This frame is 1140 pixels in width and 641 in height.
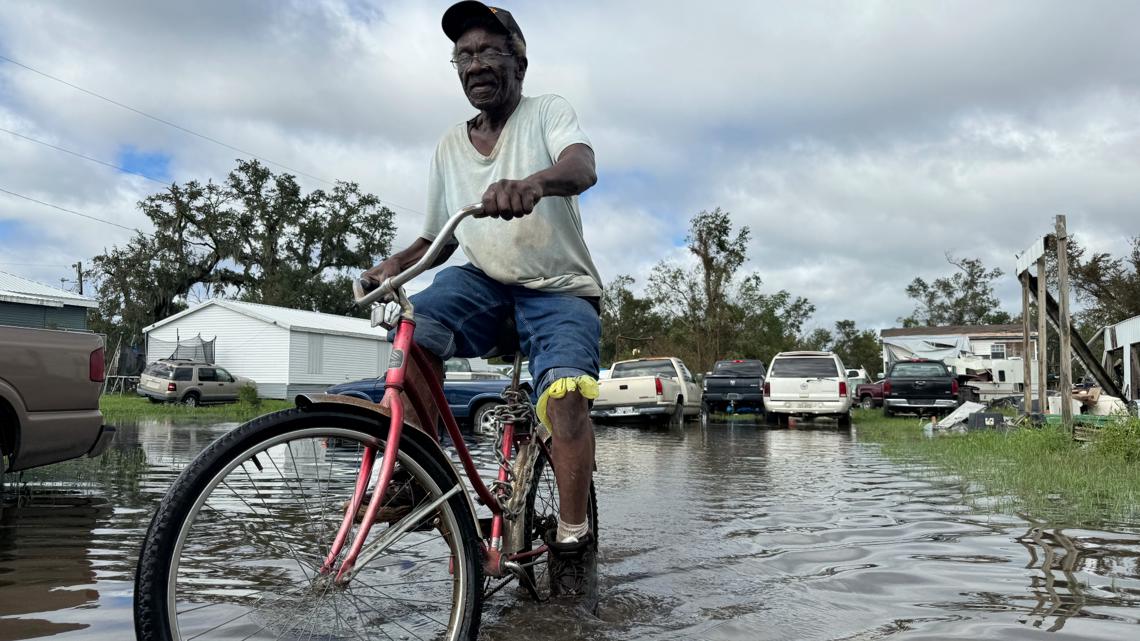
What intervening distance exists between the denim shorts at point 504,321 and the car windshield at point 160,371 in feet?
97.9

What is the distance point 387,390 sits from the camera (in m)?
2.38

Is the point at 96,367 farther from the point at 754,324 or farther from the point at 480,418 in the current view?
the point at 754,324

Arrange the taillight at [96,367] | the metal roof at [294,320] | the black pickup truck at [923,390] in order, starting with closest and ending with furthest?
the taillight at [96,367] → the black pickup truck at [923,390] → the metal roof at [294,320]

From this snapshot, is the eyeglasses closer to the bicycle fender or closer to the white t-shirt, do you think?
the white t-shirt

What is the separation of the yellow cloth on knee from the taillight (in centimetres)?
447

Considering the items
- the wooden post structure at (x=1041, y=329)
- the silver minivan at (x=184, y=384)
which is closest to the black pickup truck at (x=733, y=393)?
the wooden post structure at (x=1041, y=329)

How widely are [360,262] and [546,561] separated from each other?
55464 millimetres

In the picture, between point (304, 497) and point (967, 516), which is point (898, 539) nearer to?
point (967, 516)

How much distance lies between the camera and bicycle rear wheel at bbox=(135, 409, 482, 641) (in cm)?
187

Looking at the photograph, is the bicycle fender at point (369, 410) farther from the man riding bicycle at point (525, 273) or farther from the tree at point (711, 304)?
the tree at point (711, 304)

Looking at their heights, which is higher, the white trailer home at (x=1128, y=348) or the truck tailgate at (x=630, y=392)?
the white trailer home at (x=1128, y=348)

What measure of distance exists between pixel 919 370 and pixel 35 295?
27323mm

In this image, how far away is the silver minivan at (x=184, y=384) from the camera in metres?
29.7

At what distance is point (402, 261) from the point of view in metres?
3.09
